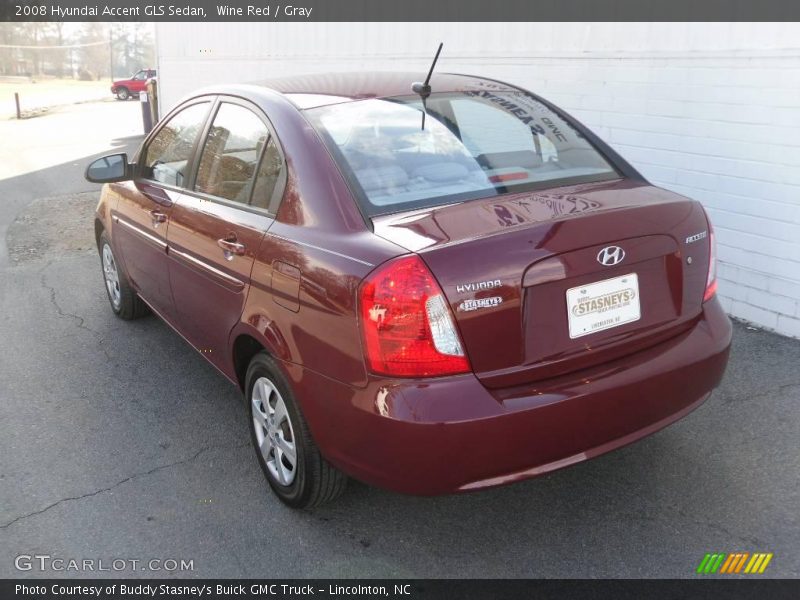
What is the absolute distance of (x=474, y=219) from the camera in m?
2.73

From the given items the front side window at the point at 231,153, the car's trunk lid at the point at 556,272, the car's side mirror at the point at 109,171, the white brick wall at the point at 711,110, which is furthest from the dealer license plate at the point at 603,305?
the car's side mirror at the point at 109,171

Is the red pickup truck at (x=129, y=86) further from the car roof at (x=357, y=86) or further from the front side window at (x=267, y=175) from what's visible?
the front side window at (x=267, y=175)

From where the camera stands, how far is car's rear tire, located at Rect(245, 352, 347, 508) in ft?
9.95

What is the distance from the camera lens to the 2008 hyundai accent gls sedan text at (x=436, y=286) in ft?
8.29

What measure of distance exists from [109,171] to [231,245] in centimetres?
181

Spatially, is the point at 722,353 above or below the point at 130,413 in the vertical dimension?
above

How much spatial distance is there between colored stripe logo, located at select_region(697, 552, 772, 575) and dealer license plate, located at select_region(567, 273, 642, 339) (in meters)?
0.93

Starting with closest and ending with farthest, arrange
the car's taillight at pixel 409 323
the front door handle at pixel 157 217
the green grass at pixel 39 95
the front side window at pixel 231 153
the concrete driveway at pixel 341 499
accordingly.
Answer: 1. the car's taillight at pixel 409 323
2. the concrete driveway at pixel 341 499
3. the front side window at pixel 231 153
4. the front door handle at pixel 157 217
5. the green grass at pixel 39 95

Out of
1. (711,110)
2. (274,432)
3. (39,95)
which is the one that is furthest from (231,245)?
(39,95)

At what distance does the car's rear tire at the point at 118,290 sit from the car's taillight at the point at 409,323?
3186 millimetres

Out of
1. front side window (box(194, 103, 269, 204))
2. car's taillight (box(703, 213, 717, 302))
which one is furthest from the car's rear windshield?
car's taillight (box(703, 213, 717, 302))

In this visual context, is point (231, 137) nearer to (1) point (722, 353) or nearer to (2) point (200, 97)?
(2) point (200, 97)

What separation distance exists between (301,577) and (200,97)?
2.61 meters
